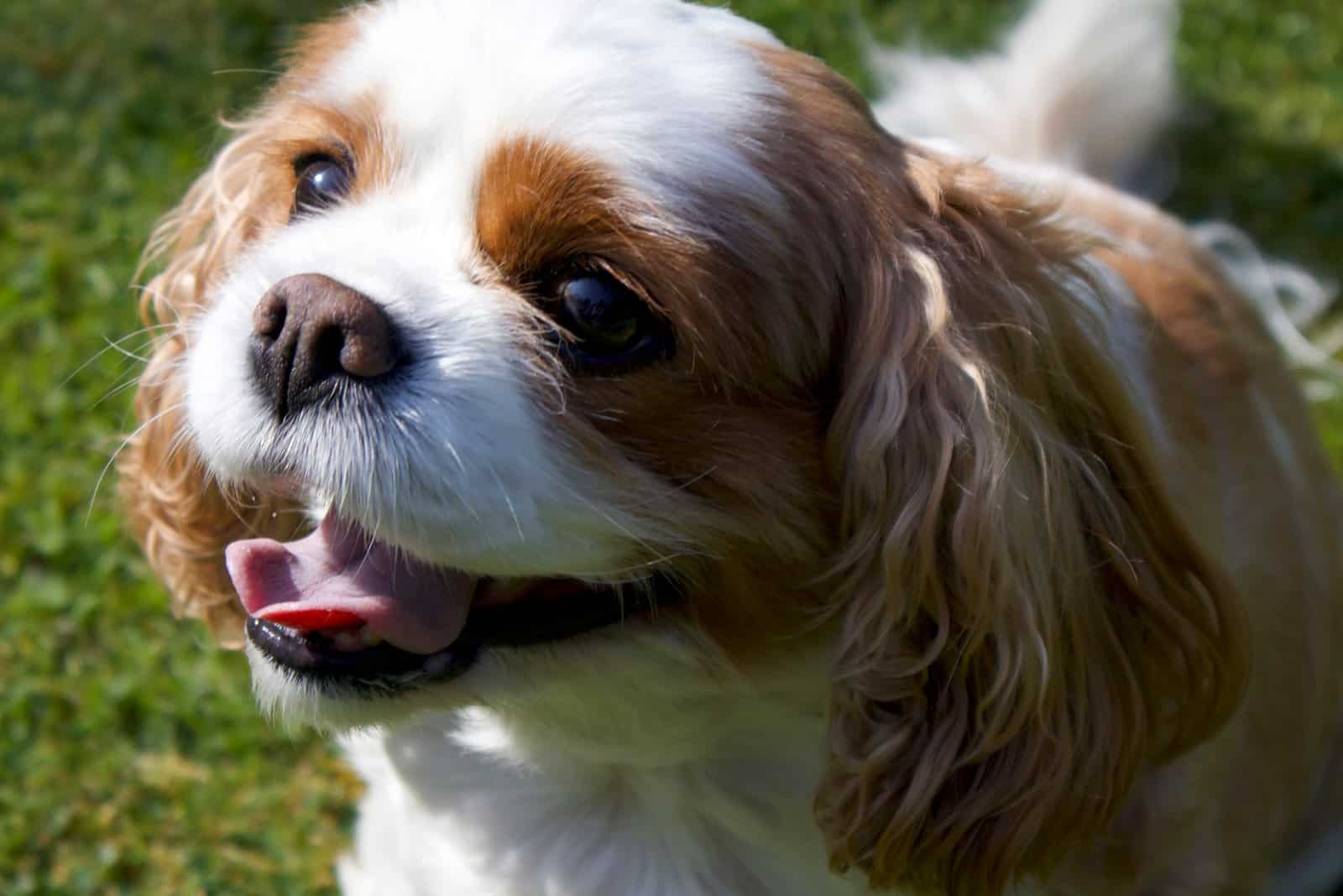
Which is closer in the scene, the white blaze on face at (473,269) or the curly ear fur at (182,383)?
the white blaze on face at (473,269)

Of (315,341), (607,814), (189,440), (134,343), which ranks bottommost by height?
(134,343)

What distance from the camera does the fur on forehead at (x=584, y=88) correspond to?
2.21m

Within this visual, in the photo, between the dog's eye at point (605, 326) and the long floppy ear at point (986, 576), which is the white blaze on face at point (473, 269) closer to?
the dog's eye at point (605, 326)

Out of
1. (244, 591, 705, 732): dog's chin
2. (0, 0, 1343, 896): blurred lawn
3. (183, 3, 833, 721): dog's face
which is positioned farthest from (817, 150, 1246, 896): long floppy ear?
(0, 0, 1343, 896): blurred lawn

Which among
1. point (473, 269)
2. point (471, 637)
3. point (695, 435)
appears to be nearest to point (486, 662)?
point (471, 637)

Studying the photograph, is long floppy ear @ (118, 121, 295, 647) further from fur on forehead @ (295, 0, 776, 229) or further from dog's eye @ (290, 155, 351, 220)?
fur on forehead @ (295, 0, 776, 229)

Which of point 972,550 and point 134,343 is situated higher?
point 972,550

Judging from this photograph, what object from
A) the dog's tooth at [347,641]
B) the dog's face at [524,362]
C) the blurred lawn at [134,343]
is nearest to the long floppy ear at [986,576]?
the dog's face at [524,362]

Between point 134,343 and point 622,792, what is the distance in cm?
230

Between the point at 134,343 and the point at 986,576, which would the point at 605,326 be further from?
the point at 134,343

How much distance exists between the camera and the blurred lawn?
362 cm

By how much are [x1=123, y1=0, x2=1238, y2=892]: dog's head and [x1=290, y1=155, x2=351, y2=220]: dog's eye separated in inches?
0.4

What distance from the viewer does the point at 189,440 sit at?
2752 millimetres

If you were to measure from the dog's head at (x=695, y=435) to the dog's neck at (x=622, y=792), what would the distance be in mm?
67
